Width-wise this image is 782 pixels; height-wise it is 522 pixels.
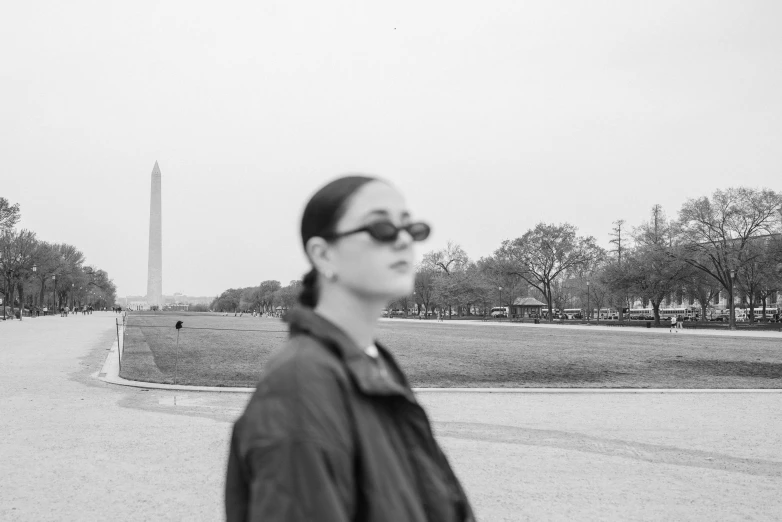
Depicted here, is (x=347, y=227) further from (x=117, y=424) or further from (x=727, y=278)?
(x=727, y=278)

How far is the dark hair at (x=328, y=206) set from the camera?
1.54m

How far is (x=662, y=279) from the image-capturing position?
61.0m

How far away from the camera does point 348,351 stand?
147 centimetres

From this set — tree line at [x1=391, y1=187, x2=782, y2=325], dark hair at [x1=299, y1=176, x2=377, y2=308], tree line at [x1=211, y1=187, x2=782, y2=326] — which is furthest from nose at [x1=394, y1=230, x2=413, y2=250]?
tree line at [x1=391, y1=187, x2=782, y2=325]

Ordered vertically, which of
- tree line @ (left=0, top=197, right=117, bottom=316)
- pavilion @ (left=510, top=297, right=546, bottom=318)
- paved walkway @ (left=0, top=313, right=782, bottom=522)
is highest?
tree line @ (left=0, top=197, right=117, bottom=316)

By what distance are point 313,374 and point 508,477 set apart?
6.54 metres

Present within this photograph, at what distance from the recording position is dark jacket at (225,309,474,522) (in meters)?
1.29

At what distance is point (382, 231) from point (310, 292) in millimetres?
240

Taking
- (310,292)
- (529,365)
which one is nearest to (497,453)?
(310,292)

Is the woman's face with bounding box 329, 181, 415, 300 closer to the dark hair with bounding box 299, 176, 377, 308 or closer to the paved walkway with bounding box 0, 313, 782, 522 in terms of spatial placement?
the dark hair with bounding box 299, 176, 377, 308

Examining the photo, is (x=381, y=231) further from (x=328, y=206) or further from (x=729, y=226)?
(x=729, y=226)

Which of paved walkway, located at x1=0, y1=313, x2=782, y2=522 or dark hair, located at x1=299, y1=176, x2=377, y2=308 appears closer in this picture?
dark hair, located at x1=299, y1=176, x2=377, y2=308

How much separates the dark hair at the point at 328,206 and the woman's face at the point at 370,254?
0.04 ft

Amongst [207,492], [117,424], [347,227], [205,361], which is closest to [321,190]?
[347,227]
